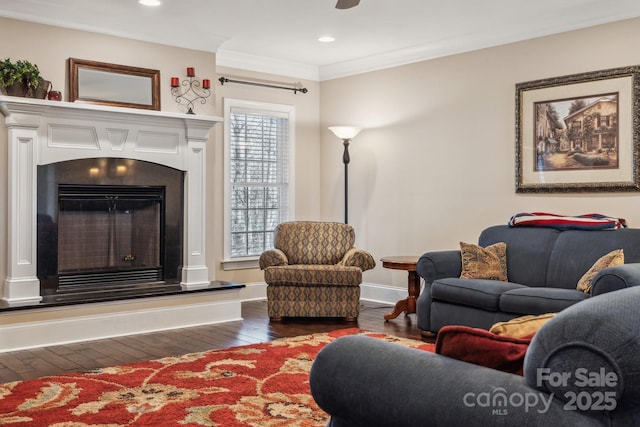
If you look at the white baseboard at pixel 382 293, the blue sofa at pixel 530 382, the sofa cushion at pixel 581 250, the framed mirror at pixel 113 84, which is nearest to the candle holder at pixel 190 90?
the framed mirror at pixel 113 84

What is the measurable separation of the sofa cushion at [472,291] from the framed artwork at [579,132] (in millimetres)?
1151

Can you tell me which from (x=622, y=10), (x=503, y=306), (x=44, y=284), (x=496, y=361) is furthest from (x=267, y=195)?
(x=496, y=361)

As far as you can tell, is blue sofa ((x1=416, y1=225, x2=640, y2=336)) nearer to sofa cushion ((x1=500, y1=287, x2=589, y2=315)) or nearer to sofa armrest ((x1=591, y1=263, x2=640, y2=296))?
sofa cushion ((x1=500, y1=287, x2=589, y2=315))

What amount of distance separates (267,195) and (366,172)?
111 centimetres

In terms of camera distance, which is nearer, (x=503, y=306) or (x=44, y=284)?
(x=503, y=306)

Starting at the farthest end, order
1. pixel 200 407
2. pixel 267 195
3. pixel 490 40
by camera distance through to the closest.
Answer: pixel 267 195 → pixel 490 40 → pixel 200 407

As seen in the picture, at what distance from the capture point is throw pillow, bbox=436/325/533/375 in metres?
1.56

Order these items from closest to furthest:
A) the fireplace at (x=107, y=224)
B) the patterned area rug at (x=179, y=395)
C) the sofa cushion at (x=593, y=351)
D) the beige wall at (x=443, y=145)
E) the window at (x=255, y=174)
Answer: the sofa cushion at (x=593, y=351)
the patterned area rug at (x=179, y=395)
the fireplace at (x=107, y=224)
the beige wall at (x=443, y=145)
the window at (x=255, y=174)

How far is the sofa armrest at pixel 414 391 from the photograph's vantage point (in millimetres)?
1366

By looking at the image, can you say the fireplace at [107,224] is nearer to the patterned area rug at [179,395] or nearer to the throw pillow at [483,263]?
the patterned area rug at [179,395]

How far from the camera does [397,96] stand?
21.9ft

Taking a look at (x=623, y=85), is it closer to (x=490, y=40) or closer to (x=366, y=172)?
(x=490, y=40)

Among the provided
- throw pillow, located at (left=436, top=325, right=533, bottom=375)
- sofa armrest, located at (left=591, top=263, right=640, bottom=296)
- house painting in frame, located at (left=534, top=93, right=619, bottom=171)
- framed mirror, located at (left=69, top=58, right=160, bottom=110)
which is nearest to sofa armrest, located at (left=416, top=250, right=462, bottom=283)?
house painting in frame, located at (left=534, top=93, right=619, bottom=171)

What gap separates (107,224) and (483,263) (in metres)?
3.08
